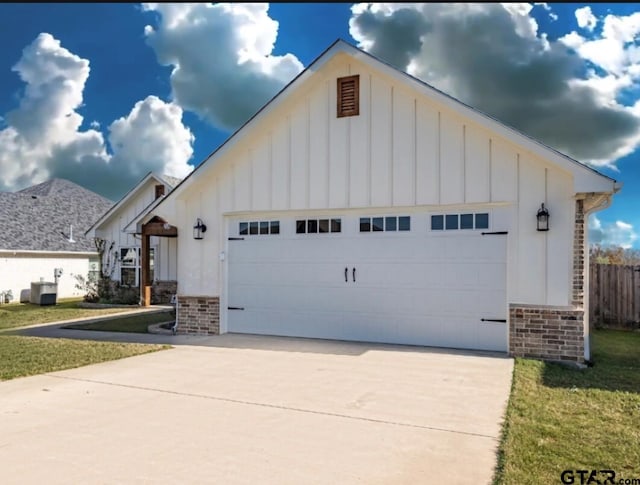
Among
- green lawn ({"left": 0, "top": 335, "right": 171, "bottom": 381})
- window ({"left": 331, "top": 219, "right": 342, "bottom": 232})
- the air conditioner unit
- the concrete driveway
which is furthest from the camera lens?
the air conditioner unit

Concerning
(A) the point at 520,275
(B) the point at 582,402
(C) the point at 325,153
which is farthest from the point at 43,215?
(B) the point at 582,402

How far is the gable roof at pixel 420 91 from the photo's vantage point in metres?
7.47

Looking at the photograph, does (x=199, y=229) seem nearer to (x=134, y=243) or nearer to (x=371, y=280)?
(x=371, y=280)

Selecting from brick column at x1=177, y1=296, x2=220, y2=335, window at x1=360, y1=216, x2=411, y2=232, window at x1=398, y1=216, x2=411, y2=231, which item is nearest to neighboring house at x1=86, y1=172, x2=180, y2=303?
brick column at x1=177, y1=296, x2=220, y2=335

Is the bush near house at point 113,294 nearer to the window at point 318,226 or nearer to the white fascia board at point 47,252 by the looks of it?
the white fascia board at point 47,252

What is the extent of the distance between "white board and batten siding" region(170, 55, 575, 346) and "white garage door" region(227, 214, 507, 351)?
0.25 meters

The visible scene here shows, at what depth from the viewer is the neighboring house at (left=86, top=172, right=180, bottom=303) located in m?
19.4

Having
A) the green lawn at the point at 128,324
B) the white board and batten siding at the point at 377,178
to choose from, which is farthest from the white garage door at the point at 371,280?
the green lawn at the point at 128,324

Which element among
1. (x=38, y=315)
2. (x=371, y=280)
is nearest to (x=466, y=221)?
(x=371, y=280)

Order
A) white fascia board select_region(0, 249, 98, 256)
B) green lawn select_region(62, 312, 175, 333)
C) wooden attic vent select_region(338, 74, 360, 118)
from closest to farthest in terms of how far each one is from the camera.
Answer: wooden attic vent select_region(338, 74, 360, 118) → green lawn select_region(62, 312, 175, 333) → white fascia board select_region(0, 249, 98, 256)

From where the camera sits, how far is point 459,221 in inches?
337

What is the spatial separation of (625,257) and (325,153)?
1506cm

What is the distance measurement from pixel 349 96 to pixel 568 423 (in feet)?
22.1

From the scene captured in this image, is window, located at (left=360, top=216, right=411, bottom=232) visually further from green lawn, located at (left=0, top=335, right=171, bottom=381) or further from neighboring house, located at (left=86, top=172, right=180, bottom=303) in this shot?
neighboring house, located at (left=86, top=172, right=180, bottom=303)
